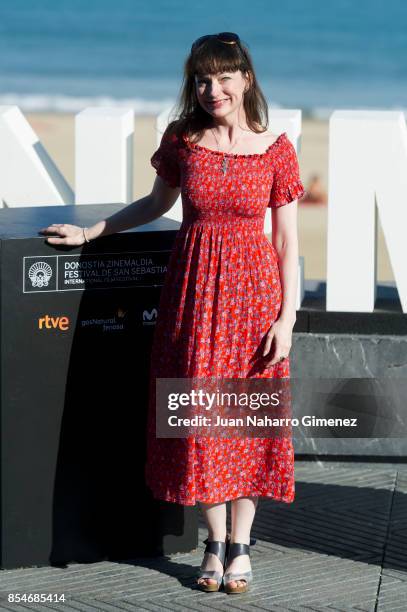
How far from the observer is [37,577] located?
4785 mm

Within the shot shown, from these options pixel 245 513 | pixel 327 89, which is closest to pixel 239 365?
pixel 245 513

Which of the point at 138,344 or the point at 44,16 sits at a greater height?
the point at 44,16

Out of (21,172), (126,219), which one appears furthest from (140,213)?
(21,172)

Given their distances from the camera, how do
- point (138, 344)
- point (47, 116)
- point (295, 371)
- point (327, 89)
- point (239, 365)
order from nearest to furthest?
point (239, 365) → point (138, 344) → point (295, 371) → point (47, 116) → point (327, 89)

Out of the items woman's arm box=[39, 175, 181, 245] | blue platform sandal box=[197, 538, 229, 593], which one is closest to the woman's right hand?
woman's arm box=[39, 175, 181, 245]

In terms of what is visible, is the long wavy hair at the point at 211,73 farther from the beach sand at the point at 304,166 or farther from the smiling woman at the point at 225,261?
the beach sand at the point at 304,166

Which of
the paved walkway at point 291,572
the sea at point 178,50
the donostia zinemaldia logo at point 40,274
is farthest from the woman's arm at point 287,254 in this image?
the sea at point 178,50

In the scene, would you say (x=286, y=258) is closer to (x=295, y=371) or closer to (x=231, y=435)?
(x=231, y=435)

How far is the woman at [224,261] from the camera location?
4.46 metres

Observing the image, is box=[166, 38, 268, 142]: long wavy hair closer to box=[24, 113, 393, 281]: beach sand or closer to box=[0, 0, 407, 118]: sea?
box=[24, 113, 393, 281]: beach sand

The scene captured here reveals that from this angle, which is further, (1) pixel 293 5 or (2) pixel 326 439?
(1) pixel 293 5

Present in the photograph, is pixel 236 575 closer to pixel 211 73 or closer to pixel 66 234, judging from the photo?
pixel 66 234

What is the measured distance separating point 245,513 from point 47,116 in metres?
20.2

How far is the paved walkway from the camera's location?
4.58 metres
